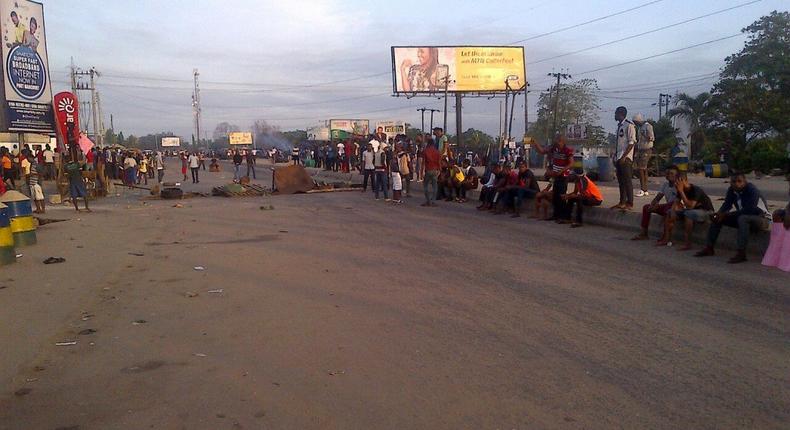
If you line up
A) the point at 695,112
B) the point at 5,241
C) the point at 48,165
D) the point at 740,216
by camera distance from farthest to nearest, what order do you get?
the point at 695,112, the point at 48,165, the point at 5,241, the point at 740,216

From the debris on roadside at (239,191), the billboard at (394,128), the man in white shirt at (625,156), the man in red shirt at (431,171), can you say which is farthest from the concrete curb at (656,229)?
the billboard at (394,128)

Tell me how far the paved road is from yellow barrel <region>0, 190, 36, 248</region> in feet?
4.47

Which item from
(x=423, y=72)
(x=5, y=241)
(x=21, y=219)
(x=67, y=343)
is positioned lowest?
(x=67, y=343)

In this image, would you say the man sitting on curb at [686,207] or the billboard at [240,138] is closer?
the man sitting on curb at [686,207]

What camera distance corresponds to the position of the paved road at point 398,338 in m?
4.29

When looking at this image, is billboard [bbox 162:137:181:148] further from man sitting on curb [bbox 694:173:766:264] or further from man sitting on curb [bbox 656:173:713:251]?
man sitting on curb [bbox 694:173:766:264]

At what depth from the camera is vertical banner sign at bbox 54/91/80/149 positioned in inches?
917

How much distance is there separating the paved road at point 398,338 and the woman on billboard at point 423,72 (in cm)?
3735

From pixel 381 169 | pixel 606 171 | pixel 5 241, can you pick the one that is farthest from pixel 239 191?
pixel 5 241

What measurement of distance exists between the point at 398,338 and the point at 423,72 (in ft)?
141

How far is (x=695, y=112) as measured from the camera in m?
44.1

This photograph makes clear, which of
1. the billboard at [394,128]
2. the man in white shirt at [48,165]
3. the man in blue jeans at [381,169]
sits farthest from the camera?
the billboard at [394,128]

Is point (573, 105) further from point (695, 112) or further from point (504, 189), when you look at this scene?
point (504, 189)

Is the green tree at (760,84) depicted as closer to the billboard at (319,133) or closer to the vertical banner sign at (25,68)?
the vertical banner sign at (25,68)
